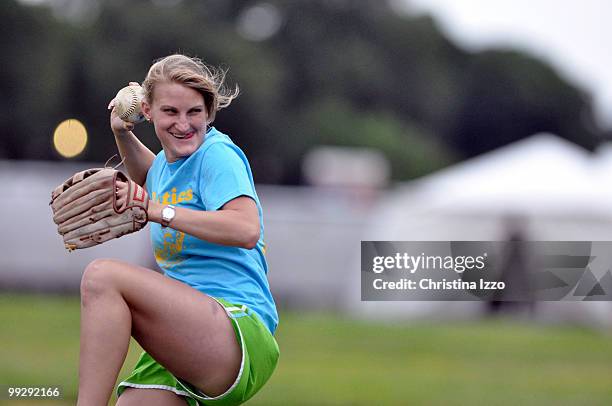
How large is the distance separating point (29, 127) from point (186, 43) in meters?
11.4

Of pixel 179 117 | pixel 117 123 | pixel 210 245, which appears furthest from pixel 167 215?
pixel 117 123

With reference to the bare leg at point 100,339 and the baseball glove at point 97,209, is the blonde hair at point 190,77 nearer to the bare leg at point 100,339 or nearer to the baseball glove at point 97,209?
the baseball glove at point 97,209

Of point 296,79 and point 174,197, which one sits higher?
point 296,79

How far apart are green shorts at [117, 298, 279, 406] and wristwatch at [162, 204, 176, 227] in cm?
38

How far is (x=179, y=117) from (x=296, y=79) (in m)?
61.4

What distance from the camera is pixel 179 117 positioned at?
14.3 feet

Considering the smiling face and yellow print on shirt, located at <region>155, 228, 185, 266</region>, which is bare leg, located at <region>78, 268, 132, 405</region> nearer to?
yellow print on shirt, located at <region>155, 228, 185, 266</region>

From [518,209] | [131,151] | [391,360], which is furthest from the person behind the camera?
[518,209]

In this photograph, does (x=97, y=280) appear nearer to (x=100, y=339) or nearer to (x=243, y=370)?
(x=100, y=339)

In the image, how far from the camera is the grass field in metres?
11.6

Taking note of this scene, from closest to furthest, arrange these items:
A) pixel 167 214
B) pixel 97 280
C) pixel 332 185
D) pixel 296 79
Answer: pixel 97 280 < pixel 167 214 < pixel 332 185 < pixel 296 79

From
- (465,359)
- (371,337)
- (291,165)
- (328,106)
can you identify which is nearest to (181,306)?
(465,359)

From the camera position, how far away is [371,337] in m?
18.9

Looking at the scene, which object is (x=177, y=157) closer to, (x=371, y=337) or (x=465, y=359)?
(x=465, y=359)
